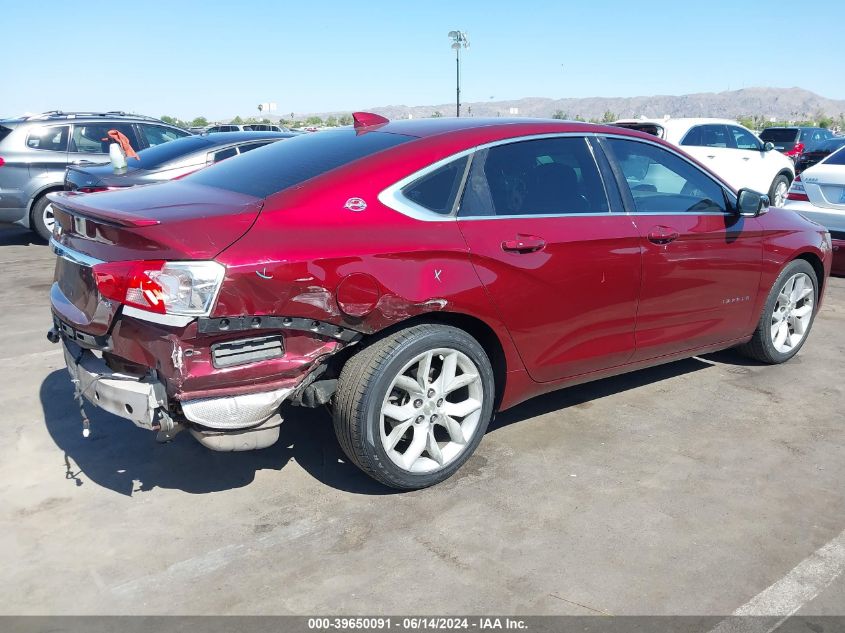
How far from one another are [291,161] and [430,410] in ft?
4.65

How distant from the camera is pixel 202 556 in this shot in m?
3.05

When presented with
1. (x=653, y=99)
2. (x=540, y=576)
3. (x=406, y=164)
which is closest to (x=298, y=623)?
(x=540, y=576)

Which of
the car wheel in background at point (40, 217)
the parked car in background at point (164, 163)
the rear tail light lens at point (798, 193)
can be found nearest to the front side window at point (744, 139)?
the rear tail light lens at point (798, 193)

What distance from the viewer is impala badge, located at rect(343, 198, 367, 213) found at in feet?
10.9

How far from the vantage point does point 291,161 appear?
12.6 ft

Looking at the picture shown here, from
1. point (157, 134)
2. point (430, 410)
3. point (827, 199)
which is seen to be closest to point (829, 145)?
point (827, 199)

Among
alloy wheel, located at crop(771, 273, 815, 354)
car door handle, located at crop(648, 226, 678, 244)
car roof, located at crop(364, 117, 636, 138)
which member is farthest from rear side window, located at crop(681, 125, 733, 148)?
car roof, located at crop(364, 117, 636, 138)

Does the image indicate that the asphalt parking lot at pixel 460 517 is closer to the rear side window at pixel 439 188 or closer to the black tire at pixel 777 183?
the rear side window at pixel 439 188

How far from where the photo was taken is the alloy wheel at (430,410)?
135 inches

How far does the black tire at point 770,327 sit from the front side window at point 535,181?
5.73 ft

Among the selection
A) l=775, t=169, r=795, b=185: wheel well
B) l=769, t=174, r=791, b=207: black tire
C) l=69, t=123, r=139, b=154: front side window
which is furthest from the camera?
l=775, t=169, r=795, b=185: wheel well

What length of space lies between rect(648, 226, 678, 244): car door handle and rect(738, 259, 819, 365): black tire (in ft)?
3.95

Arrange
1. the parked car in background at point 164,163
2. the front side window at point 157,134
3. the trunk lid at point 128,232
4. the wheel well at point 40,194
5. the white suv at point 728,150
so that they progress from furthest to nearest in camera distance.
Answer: the white suv at point 728,150
the front side window at point 157,134
the wheel well at point 40,194
the parked car in background at point 164,163
the trunk lid at point 128,232

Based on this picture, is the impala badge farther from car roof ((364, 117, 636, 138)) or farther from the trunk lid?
car roof ((364, 117, 636, 138))
